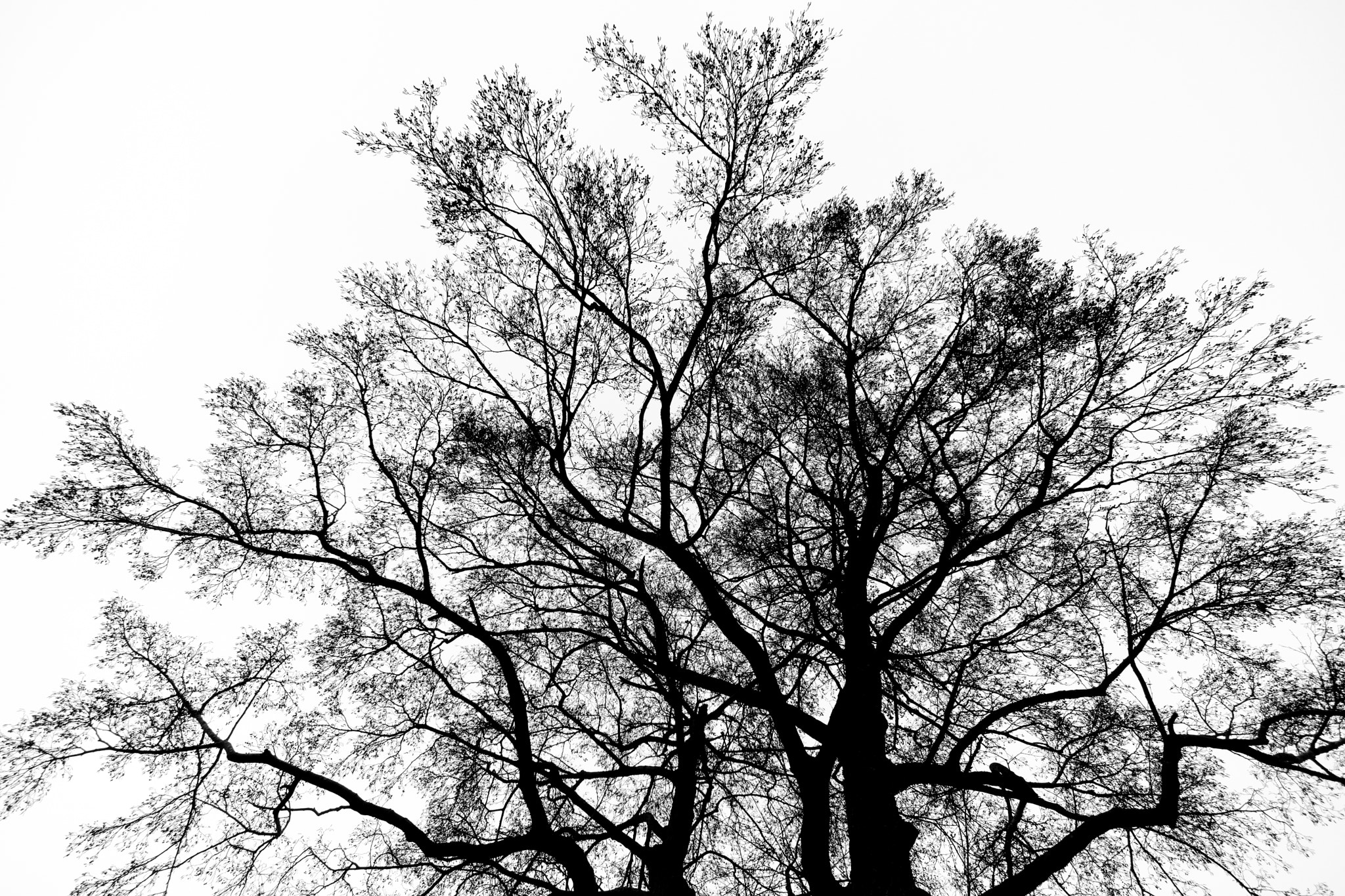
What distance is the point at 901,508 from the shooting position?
9680 mm

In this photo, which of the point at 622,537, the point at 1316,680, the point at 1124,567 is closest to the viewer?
the point at 1316,680

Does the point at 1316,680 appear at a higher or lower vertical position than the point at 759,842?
higher

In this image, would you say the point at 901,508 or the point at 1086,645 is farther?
the point at 901,508

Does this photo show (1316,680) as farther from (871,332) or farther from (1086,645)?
(871,332)

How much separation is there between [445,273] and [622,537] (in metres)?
4.76

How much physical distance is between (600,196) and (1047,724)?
8.42m

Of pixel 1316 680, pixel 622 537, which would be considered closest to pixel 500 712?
pixel 622 537

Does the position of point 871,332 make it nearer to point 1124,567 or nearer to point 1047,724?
point 1124,567

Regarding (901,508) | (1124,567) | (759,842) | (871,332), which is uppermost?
(871,332)

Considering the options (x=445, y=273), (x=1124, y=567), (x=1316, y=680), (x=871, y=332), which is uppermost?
(x=871, y=332)

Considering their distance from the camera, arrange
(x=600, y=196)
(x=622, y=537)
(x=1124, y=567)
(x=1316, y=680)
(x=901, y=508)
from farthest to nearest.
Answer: (x=622, y=537) < (x=901, y=508) < (x=600, y=196) < (x=1124, y=567) < (x=1316, y=680)

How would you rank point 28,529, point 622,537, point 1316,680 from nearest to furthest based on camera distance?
point 1316,680
point 28,529
point 622,537

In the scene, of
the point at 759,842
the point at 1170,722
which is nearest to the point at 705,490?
the point at 759,842

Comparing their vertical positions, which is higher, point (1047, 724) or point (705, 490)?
point (705, 490)
